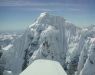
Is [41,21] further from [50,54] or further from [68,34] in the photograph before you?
[50,54]

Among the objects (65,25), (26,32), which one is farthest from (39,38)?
(65,25)

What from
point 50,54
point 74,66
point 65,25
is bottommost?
point 74,66

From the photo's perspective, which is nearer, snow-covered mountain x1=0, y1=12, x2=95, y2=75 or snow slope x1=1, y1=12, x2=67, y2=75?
snow slope x1=1, y1=12, x2=67, y2=75

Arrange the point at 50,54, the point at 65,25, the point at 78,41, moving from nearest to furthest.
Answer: the point at 50,54, the point at 65,25, the point at 78,41

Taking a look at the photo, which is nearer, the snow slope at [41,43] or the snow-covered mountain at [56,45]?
the snow slope at [41,43]

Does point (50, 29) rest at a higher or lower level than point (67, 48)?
higher

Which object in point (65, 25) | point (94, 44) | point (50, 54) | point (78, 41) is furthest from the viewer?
point (78, 41)

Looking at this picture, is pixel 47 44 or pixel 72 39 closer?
pixel 47 44

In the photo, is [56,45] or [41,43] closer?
[56,45]
